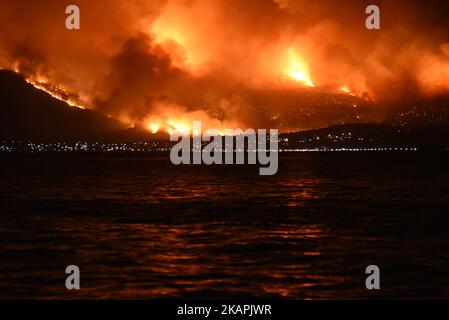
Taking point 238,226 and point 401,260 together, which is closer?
point 401,260

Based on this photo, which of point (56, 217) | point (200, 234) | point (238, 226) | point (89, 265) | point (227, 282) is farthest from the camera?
point (56, 217)

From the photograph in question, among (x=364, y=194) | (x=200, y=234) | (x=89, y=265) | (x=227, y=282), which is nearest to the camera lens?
(x=227, y=282)

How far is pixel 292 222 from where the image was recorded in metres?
62.6

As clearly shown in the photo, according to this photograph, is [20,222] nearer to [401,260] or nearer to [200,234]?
[200,234]

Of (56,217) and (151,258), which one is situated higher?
(56,217)

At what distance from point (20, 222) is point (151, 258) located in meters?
25.2

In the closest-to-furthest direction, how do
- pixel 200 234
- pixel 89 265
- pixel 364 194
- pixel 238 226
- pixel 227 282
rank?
pixel 227 282
pixel 89 265
pixel 200 234
pixel 238 226
pixel 364 194

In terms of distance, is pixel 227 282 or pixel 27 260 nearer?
pixel 227 282

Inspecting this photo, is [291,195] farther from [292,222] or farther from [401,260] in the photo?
[401,260]

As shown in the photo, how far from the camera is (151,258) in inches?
1603

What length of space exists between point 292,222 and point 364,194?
1439 inches
